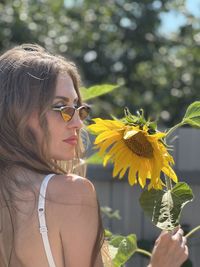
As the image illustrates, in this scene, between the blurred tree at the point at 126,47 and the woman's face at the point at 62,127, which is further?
the blurred tree at the point at 126,47

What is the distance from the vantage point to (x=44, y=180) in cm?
155

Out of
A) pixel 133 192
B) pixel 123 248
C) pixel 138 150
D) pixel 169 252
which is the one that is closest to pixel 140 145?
pixel 138 150

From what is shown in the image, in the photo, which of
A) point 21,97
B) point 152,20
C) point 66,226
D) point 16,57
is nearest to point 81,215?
point 66,226

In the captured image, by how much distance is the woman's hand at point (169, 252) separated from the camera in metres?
1.62

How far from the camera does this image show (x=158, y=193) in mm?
1787

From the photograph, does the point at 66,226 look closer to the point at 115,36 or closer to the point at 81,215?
the point at 81,215

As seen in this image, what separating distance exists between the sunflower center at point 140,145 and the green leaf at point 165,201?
11cm

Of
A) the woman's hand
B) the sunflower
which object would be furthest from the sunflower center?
the woman's hand

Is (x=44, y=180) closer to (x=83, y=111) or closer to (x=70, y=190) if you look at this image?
(x=70, y=190)

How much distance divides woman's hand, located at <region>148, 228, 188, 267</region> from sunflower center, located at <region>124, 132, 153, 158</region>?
218 millimetres

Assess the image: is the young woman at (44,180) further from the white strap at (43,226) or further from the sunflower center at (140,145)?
Result: the sunflower center at (140,145)

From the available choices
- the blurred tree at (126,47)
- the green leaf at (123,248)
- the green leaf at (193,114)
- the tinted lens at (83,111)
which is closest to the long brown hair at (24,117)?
the tinted lens at (83,111)

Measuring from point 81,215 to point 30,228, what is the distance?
116 mm

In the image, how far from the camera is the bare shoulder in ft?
4.97
